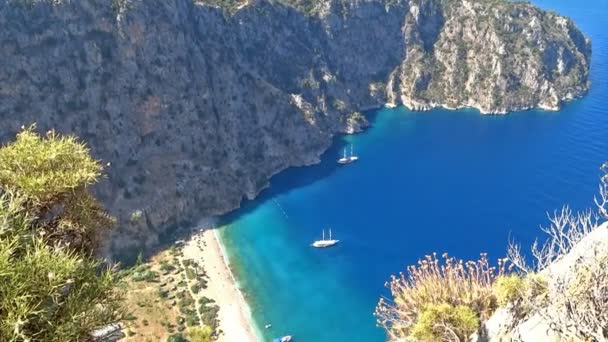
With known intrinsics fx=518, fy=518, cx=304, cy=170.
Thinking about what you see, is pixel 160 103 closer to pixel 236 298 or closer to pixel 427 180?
pixel 236 298

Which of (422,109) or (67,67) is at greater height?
(67,67)

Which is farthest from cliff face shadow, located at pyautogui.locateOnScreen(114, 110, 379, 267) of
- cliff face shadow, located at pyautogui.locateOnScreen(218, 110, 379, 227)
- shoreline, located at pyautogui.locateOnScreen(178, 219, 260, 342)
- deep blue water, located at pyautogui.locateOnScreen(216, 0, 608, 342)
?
shoreline, located at pyautogui.locateOnScreen(178, 219, 260, 342)

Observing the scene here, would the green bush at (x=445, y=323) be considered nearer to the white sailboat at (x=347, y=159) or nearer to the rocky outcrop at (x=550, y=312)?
the rocky outcrop at (x=550, y=312)

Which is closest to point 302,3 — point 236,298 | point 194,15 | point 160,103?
point 194,15

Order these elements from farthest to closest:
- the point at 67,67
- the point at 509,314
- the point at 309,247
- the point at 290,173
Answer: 1. the point at 290,173
2. the point at 67,67
3. the point at 309,247
4. the point at 509,314

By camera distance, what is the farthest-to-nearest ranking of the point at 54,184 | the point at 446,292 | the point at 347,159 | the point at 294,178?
the point at 347,159
the point at 294,178
the point at 446,292
the point at 54,184

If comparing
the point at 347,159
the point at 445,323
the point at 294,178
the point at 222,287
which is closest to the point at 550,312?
the point at 445,323

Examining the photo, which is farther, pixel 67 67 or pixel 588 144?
pixel 588 144

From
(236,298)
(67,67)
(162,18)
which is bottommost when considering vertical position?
(236,298)

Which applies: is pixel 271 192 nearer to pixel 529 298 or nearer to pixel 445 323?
pixel 445 323
